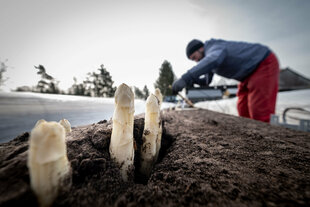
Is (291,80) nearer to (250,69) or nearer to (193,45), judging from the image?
(250,69)

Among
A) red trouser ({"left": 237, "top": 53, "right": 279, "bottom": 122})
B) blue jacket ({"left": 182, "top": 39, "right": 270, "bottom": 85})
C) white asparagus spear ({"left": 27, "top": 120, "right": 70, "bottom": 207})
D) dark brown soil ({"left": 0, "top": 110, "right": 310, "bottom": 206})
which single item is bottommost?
dark brown soil ({"left": 0, "top": 110, "right": 310, "bottom": 206})

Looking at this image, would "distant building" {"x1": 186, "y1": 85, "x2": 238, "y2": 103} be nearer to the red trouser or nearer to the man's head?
the man's head

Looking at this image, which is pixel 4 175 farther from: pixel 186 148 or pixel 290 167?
pixel 290 167

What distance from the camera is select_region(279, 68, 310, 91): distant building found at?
7602mm

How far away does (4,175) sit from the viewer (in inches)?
12.3

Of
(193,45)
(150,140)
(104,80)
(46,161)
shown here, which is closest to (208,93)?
(193,45)

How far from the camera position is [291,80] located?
7.92 metres

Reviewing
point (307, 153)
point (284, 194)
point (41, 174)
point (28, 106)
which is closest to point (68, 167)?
point (41, 174)

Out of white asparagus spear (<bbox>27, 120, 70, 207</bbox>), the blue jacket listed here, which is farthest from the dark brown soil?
the blue jacket

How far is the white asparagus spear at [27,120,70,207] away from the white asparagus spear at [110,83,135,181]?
0.22 meters

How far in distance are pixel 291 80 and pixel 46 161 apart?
42.5 feet

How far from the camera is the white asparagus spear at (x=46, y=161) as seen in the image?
0.30 meters

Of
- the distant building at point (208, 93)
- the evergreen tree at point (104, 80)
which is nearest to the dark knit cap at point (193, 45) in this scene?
the evergreen tree at point (104, 80)

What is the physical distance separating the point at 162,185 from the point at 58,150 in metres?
0.39
